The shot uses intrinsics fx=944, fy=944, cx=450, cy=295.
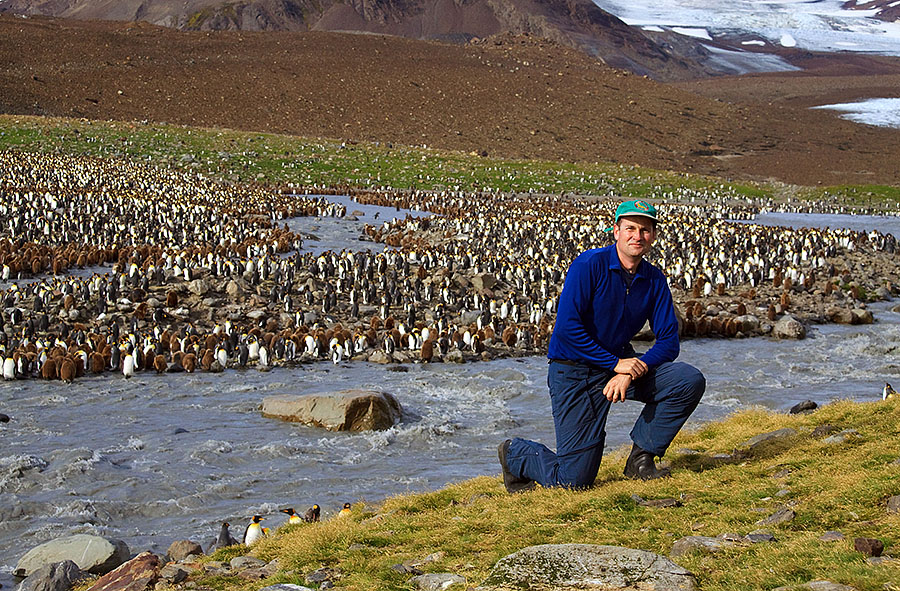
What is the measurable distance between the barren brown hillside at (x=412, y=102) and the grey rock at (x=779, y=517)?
52.3 metres

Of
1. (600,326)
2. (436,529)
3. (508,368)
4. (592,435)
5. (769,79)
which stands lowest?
(508,368)

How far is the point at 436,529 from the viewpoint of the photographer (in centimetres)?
671

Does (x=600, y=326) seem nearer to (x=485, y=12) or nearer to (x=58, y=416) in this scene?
(x=58, y=416)

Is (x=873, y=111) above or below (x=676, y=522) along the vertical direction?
above

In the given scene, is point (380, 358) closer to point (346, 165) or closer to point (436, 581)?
point (436, 581)

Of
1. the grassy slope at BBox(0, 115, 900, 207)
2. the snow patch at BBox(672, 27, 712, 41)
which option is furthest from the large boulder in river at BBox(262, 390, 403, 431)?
the snow patch at BBox(672, 27, 712, 41)

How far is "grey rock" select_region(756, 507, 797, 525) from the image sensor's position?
6000 mm

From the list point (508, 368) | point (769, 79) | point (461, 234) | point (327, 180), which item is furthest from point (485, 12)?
point (508, 368)

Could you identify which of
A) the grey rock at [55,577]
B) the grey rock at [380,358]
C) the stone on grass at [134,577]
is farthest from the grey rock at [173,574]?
the grey rock at [380,358]

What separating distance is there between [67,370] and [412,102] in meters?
58.6

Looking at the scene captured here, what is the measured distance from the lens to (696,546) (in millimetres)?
5582

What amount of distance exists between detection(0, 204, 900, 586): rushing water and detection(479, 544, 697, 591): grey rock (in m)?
4.34

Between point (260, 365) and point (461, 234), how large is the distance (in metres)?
13.1

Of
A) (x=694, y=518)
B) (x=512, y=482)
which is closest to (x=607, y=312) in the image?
(x=694, y=518)
